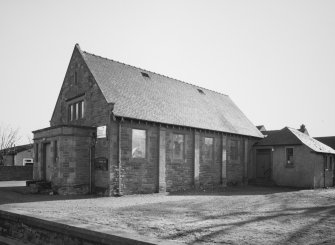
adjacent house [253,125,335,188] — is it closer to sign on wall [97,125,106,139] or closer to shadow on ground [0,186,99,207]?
sign on wall [97,125,106,139]

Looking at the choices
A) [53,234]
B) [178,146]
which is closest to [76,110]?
[178,146]

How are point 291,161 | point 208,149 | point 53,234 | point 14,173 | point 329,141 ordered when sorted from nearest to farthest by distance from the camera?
point 53,234, point 208,149, point 291,161, point 14,173, point 329,141

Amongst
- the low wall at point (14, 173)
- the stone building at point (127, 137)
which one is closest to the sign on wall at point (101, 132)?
the stone building at point (127, 137)

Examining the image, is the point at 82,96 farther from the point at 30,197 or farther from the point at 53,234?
the point at 53,234

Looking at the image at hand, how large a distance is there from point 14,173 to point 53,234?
2971cm

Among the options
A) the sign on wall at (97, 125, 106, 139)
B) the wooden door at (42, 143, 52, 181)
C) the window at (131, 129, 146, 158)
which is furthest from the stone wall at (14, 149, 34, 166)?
the window at (131, 129, 146, 158)

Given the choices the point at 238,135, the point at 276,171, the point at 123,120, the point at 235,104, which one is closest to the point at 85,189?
the point at 123,120

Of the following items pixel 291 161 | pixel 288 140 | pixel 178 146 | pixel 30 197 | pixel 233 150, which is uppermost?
pixel 288 140

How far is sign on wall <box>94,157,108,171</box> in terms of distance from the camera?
57.8 feet

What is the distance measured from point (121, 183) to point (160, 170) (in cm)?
288

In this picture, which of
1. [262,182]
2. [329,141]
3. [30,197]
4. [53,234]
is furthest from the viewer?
[329,141]

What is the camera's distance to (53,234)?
7.95 metres

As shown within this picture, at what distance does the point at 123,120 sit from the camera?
1789 cm

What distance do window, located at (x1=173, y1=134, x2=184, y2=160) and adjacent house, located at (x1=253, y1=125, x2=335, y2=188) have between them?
966cm
